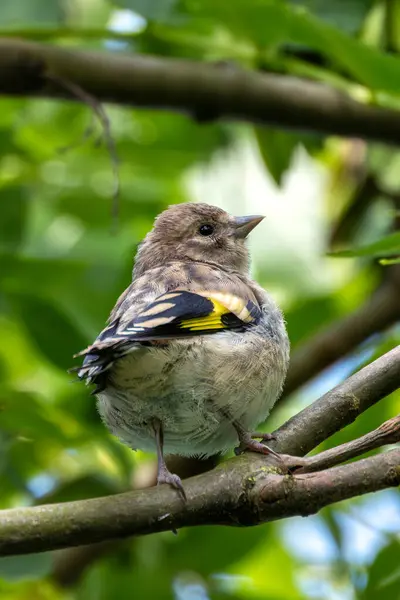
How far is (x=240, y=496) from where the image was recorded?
3021mm

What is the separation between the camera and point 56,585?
16.4ft

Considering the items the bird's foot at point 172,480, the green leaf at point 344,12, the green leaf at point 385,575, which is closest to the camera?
the bird's foot at point 172,480

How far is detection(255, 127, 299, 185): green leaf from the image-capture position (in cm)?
511

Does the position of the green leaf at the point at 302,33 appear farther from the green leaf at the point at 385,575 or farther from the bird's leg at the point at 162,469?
the green leaf at the point at 385,575

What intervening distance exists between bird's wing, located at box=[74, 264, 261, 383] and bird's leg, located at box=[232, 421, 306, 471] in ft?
1.31

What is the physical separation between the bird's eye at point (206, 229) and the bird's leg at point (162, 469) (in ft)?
5.98

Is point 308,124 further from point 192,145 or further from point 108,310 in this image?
point 108,310

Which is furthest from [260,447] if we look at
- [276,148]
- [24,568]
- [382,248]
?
[276,148]

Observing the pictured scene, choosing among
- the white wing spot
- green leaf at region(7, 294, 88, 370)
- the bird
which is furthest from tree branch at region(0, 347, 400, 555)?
green leaf at region(7, 294, 88, 370)

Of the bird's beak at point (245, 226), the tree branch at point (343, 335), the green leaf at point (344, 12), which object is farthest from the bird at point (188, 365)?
the green leaf at point (344, 12)

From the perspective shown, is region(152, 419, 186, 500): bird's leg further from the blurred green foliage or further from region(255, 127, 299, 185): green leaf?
region(255, 127, 299, 185): green leaf

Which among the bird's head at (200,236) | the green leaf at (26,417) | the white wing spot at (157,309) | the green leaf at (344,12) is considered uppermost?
the green leaf at (344,12)

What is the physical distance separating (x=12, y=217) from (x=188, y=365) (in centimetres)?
156

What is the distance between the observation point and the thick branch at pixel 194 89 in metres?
Result: 4.73
